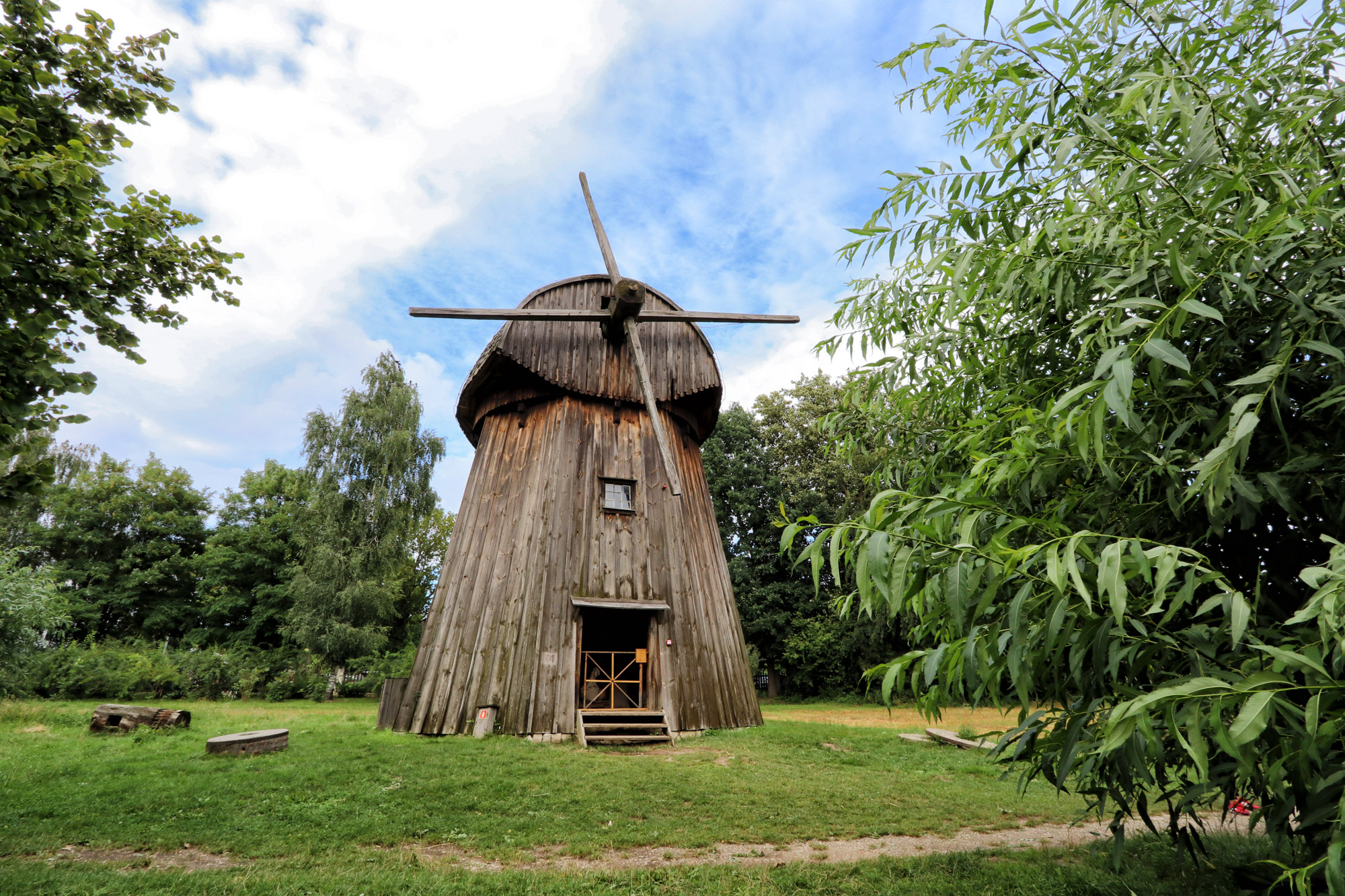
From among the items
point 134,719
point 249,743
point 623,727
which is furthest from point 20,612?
point 623,727

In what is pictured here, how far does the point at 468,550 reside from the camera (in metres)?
12.8

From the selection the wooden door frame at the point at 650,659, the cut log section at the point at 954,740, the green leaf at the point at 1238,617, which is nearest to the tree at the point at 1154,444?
the green leaf at the point at 1238,617

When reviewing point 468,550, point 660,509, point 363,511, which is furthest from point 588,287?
point 363,511

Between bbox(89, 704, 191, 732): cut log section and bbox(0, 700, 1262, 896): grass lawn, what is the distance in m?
0.53

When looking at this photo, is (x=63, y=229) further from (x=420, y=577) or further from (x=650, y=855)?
(x=420, y=577)

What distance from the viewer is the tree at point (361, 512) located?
23438 millimetres

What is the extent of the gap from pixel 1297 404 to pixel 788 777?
7282 millimetres

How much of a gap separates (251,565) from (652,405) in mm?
26499

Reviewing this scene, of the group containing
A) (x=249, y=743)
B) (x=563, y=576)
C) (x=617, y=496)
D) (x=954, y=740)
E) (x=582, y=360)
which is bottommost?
(x=954, y=740)

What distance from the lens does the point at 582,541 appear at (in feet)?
40.2

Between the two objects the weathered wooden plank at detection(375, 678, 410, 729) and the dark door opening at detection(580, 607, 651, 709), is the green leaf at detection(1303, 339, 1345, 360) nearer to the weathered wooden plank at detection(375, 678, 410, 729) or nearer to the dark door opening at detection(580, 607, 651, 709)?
the dark door opening at detection(580, 607, 651, 709)

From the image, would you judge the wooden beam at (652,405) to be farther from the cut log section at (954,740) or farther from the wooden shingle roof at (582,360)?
the cut log section at (954,740)

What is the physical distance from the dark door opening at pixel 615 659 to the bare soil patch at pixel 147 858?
7.02 m

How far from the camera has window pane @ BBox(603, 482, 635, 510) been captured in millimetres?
12820
